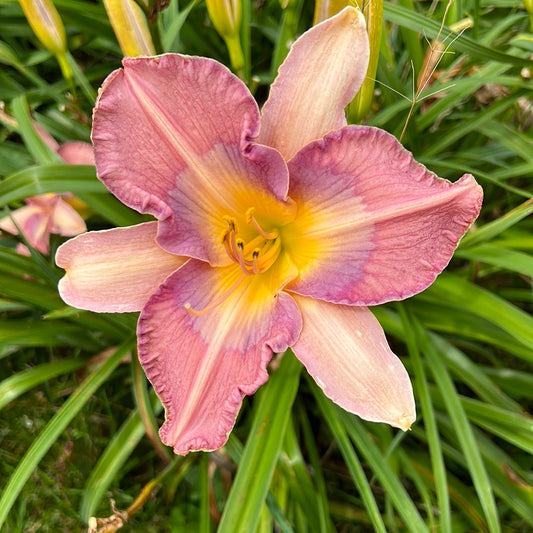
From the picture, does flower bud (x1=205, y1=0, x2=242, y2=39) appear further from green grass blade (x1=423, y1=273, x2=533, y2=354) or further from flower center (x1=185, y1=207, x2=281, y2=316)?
green grass blade (x1=423, y1=273, x2=533, y2=354)

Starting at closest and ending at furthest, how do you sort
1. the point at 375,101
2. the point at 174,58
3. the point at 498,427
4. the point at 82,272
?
the point at 174,58
the point at 82,272
the point at 498,427
the point at 375,101

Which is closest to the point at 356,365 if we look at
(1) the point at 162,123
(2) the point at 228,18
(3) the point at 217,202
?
(3) the point at 217,202

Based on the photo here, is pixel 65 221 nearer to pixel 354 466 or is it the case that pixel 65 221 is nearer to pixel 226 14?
pixel 226 14

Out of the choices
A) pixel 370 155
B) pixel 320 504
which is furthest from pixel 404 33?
pixel 320 504

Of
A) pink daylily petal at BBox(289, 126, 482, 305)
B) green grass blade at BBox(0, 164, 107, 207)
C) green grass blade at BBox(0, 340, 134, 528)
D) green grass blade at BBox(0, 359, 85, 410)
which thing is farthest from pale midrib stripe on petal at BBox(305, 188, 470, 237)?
green grass blade at BBox(0, 359, 85, 410)

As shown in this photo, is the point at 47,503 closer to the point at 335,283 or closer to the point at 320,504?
the point at 320,504

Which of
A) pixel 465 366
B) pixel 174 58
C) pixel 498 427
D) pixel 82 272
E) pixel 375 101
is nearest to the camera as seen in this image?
pixel 174 58

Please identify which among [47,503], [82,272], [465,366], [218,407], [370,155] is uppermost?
[370,155]
